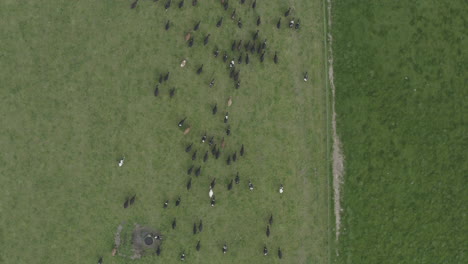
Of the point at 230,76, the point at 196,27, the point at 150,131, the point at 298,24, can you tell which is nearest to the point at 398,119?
the point at 298,24

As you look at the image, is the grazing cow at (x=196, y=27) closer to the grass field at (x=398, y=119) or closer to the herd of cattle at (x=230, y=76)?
the herd of cattle at (x=230, y=76)

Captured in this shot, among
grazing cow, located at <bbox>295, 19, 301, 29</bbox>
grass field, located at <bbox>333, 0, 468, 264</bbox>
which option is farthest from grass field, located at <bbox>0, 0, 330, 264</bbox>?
grass field, located at <bbox>333, 0, 468, 264</bbox>

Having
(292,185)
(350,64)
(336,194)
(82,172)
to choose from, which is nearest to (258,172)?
(292,185)

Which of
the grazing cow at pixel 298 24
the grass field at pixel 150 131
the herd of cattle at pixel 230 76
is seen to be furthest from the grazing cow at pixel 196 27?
the grazing cow at pixel 298 24

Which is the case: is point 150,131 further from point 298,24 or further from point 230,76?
point 298,24

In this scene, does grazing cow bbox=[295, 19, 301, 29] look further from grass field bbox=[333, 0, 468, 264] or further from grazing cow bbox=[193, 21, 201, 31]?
grazing cow bbox=[193, 21, 201, 31]

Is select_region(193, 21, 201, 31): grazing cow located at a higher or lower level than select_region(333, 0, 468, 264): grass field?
higher

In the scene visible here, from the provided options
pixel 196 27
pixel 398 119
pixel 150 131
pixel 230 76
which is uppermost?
pixel 196 27
